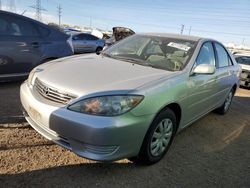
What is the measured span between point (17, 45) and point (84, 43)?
41.8ft

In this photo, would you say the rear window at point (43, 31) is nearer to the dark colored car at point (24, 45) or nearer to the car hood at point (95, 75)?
the dark colored car at point (24, 45)

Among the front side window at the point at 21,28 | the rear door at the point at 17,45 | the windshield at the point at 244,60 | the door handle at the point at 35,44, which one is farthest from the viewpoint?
the windshield at the point at 244,60

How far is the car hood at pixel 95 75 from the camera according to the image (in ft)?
9.12

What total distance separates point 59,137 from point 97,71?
0.92 meters

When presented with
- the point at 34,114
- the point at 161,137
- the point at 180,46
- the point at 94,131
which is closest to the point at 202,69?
the point at 180,46

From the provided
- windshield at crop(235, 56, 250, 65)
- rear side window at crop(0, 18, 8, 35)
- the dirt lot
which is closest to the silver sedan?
the dirt lot

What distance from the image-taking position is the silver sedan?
259cm

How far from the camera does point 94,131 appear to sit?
2504 mm

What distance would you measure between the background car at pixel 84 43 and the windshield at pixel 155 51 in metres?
13.5

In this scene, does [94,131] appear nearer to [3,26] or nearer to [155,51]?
[155,51]

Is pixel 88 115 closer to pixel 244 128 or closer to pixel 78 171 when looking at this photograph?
pixel 78 171

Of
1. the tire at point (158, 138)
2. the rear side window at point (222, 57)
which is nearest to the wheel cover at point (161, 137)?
the tire at point (158, 138)

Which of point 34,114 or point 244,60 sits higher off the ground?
point 34,114

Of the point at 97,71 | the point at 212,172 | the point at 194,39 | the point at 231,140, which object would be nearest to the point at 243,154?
the point at 231,140
